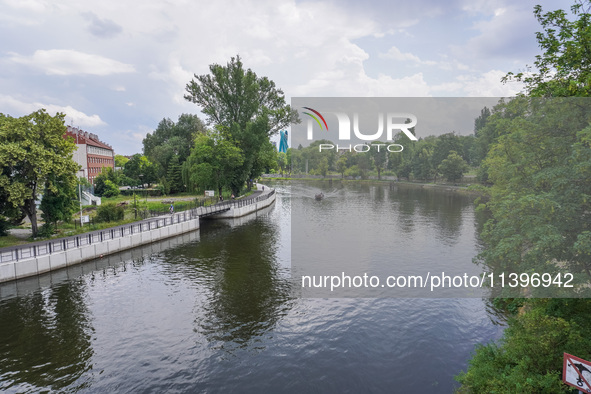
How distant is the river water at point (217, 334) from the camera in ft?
49.6

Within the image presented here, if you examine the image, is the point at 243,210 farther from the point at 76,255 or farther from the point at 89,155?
the point at 89,155

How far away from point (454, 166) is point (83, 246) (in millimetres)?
89658

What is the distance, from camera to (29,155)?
30.4m

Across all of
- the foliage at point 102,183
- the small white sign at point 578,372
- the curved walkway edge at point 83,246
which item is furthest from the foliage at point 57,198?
the small white sign at point 578,372

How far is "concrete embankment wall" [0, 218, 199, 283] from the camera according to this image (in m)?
25.7

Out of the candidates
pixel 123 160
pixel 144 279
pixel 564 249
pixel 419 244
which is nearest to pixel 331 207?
pixel 419 244

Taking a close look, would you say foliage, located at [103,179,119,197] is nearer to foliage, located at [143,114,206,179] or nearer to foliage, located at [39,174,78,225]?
foliage, located at [143,114,206,179]

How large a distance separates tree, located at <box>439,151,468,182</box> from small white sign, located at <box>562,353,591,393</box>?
92.9m

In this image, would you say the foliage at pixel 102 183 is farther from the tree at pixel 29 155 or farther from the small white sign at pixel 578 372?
the small white sign at pixel 578 372

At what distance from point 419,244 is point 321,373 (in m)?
24.0

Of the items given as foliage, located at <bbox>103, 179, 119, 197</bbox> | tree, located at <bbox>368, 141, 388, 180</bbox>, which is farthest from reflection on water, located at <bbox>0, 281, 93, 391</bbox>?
tree, located at <bbox>368, 141, 388, 180</bbox>

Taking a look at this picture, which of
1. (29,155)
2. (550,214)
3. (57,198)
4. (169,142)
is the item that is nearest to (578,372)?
(550,214)

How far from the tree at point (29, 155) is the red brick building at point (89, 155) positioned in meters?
43.4

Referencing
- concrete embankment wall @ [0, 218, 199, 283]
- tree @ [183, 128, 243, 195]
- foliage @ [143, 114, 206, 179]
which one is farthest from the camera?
foliage @ [143, 114, 206, 179]
